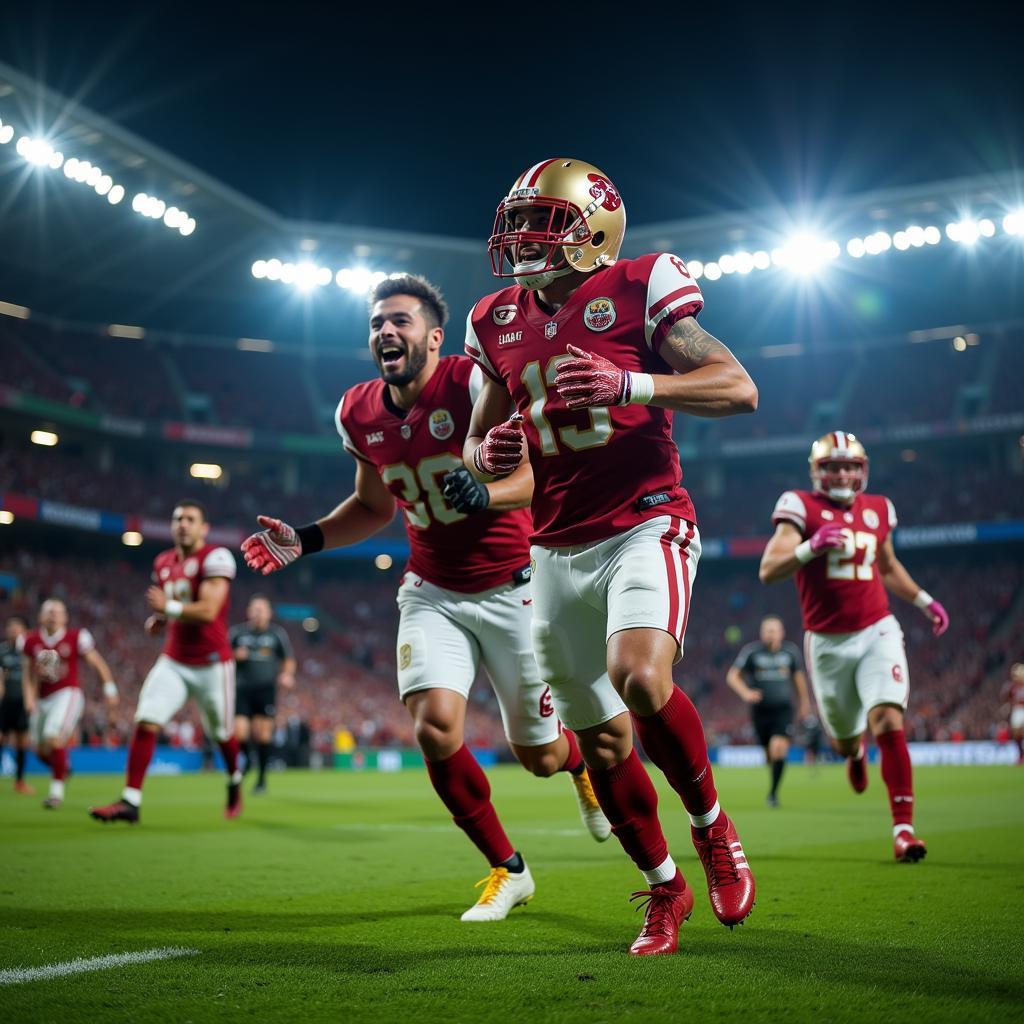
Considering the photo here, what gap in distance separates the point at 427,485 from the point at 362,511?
2.06 feet

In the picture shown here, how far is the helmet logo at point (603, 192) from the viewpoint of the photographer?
178 inches

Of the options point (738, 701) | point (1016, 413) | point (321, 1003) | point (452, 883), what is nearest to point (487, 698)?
point (738, 701)

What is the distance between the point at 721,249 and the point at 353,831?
3206 centimetres

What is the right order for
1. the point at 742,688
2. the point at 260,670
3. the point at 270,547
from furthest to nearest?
the point at 260,670
the point at 742,688
the point at 270,547

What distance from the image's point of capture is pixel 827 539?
285 inches

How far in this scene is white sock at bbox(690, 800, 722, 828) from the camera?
405 centimetres

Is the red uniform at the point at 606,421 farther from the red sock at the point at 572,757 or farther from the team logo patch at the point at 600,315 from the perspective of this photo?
the red sock at the point at 572,757

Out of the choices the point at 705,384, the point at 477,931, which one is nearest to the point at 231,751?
the point at 477,931

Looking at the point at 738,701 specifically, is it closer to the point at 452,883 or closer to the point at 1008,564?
the point at 1008,564

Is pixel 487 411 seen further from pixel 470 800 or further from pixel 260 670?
pixel 260 670

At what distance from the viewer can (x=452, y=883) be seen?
618cm

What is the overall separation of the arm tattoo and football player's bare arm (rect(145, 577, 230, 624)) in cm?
636

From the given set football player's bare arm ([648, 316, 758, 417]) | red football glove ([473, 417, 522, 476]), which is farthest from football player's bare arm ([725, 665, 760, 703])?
football player's bare arm ([648, 316, 758, 417])

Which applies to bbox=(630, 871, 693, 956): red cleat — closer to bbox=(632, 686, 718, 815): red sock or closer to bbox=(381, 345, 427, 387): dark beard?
bbox=(632, 686, 718, 815): red sock
